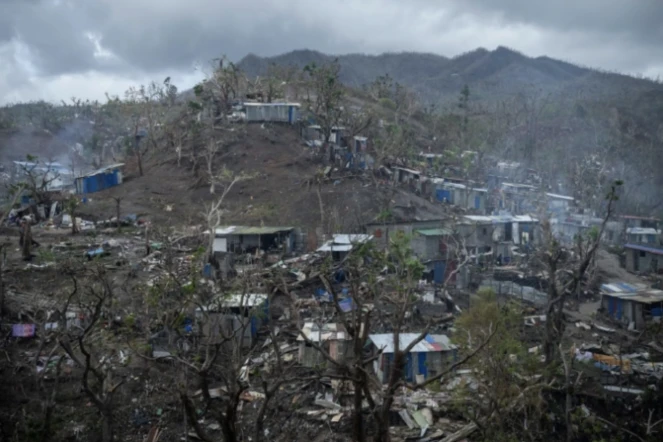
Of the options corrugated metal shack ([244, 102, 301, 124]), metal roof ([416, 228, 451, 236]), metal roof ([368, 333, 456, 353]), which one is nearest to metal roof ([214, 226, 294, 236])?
metal roof ([416, 228, 451, 236])

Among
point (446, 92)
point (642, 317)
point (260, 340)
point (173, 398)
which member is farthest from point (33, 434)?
point (446, 92)

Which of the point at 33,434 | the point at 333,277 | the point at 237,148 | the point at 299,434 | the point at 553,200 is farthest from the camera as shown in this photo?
the point at 237,148

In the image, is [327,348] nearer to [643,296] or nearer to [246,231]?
[246,231]

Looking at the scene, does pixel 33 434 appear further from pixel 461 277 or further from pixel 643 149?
pixel 643 149

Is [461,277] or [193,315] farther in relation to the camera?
[461,277]

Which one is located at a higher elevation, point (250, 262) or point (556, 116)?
point (556, 116)

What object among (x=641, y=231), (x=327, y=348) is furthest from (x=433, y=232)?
(x=641, y=231)
